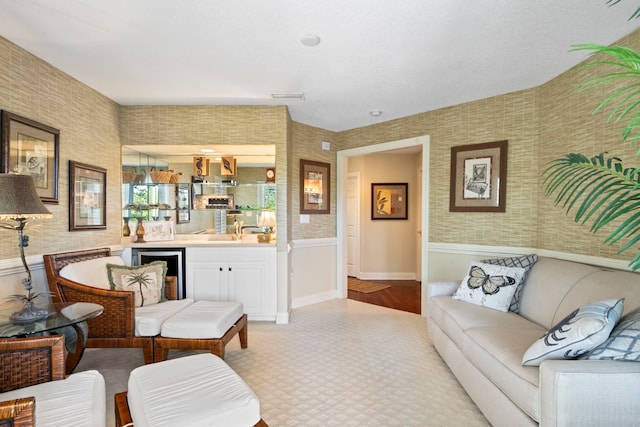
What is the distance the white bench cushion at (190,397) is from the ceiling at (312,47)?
2130 mm

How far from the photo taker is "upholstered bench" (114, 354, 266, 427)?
1.42m

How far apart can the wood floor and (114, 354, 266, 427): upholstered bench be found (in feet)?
10.3

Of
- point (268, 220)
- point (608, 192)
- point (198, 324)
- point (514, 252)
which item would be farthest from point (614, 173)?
point (268, 220)

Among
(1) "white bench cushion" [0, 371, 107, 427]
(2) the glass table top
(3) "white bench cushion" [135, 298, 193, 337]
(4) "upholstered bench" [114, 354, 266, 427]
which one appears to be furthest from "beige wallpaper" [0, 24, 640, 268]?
(4) "upholstered bench" [114, 354, 266, 427]

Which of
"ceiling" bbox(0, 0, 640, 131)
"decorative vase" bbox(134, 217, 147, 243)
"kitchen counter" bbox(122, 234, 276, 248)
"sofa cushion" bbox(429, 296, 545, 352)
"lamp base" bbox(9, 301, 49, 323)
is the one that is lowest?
"sofa cushion" bbox(429, 296, 545, 352)

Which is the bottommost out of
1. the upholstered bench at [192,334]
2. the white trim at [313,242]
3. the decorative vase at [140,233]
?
the upholstered bench at [192,334]

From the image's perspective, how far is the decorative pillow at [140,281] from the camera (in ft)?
9.41

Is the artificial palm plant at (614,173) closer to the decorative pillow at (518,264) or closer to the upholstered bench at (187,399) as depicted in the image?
the decorative pillow at (518,264)

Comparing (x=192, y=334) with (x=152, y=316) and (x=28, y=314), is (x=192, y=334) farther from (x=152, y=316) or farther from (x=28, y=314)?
(x=28, y=314)

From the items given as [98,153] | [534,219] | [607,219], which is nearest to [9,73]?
[98,153]

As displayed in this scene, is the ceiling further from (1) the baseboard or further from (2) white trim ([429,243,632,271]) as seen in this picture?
(1) the baseboard

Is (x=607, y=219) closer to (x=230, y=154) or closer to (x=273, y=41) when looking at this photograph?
(x=273, y=41)

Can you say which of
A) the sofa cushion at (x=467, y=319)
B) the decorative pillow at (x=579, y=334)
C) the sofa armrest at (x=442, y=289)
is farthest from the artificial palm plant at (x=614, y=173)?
the sofa armrest at (x=442, y=289)

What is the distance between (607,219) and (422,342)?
7.94 feet
